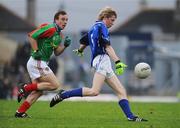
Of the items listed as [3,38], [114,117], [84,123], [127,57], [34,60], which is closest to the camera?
[84,123]

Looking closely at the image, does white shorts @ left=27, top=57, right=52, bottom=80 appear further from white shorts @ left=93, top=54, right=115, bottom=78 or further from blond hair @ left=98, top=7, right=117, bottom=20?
blond hair @ left=98, top=7, right=117, bottom=20

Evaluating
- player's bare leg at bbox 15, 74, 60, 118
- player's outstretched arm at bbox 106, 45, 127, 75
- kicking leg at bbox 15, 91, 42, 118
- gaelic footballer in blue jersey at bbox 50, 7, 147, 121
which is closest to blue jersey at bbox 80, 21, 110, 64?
gaelic footballer in blue jersey at bbox 50, 7, 147, 121

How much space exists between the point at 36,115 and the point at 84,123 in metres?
2.42

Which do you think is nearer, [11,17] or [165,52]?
[165,52]

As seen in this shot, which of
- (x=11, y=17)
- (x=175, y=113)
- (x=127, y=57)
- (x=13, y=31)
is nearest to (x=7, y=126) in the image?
(x=175, y=113)

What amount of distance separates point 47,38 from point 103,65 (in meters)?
1.34

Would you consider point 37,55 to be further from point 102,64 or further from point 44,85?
point 102,64

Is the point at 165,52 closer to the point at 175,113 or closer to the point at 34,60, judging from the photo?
the point at 175,113

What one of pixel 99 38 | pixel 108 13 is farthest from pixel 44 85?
pixel 108 13

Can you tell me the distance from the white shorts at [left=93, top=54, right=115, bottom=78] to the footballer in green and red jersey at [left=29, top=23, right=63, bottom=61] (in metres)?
1.02

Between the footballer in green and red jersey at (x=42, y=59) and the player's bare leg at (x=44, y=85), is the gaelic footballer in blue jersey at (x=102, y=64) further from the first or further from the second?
the footballer in green and red jersey at (x=42, y=59)

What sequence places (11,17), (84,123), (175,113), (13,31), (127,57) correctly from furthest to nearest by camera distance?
(11,17) < (13,31) < (127,57) < (175,113) < (84,123)

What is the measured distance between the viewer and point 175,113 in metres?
17.5

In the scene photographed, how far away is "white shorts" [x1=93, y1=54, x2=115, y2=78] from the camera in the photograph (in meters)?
14.1
